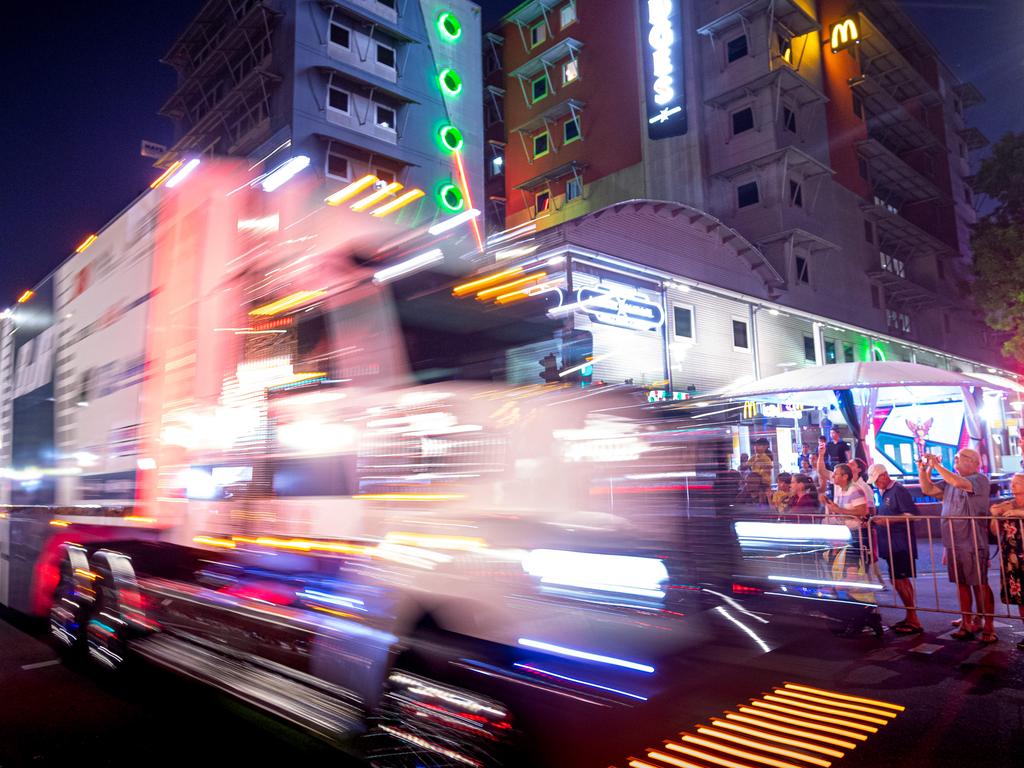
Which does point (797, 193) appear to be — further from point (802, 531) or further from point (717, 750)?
point (717, 750)

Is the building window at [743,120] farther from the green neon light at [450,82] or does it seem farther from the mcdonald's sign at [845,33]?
the green neon light at [450,82]

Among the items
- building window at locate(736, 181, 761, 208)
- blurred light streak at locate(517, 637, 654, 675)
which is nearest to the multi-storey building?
building window at locate(736, 181, 761, 208)

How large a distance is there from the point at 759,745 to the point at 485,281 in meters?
3.53

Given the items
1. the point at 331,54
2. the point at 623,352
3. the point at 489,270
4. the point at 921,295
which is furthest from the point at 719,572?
the point at 921,295

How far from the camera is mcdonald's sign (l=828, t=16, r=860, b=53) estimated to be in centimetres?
2945

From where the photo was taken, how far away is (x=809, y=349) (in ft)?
84.8

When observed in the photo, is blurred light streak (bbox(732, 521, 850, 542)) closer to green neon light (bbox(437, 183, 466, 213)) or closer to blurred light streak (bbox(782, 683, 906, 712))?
blurred light streak (bbox(782, 683, 906, 712))

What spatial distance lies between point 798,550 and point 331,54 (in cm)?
2400

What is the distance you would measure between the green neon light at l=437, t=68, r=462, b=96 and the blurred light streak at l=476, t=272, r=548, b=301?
26.8 meters

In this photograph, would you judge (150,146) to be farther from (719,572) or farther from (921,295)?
(921,295)

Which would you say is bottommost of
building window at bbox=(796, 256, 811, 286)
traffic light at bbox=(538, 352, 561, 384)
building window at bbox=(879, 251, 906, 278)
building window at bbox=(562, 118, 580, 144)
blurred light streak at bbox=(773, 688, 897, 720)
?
blurred light streak at bbox=(773, 688, 897, 720)

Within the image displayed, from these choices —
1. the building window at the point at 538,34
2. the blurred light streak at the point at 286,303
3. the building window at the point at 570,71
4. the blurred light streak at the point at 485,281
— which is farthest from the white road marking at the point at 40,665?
the building window at the point at 538,34

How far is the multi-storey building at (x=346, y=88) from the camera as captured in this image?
24672 mm

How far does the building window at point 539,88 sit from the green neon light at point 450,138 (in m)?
6.07
